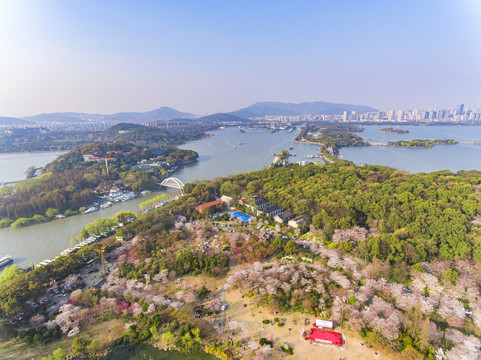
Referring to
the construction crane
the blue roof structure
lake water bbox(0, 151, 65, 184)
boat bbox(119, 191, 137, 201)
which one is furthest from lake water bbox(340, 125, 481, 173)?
lake water bbox(0, 151, 65, 184)

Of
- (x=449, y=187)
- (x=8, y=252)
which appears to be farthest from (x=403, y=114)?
(x=8, y=252)

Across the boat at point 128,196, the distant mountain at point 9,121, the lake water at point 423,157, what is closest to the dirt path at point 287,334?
the boat at point 128,196

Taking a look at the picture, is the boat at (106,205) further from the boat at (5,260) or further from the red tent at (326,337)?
the red tent at (326,337)

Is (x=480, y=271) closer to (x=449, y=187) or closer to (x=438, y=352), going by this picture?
(x=438, y=352)

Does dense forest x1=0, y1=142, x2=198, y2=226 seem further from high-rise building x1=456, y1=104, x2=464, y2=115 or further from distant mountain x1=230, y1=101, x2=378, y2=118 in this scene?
distant mountain x1=230, y1=101, x2=378, y2=118

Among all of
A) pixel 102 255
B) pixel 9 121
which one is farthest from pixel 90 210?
pixel 9 121
